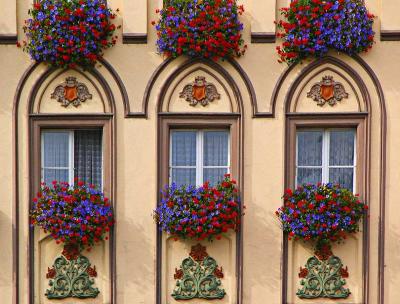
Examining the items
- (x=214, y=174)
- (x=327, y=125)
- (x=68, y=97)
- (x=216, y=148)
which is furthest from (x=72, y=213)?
(x=327, y=125)

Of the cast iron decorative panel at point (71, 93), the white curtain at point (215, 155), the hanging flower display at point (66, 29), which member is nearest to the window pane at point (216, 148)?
the white curtain at point (215, 155)

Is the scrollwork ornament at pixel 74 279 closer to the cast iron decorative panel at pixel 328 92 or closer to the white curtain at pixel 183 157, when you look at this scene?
the white curtain at pixel 183 157

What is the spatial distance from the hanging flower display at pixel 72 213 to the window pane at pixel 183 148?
1.30 m

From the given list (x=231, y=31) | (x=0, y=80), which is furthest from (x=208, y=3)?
(x=0, y=80)

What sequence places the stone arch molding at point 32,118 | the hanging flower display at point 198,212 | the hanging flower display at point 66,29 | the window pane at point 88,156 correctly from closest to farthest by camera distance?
1. the hanging flower display at point 198,212
2. the hanging flower display at point 66,29
3. the stone arch molding at point 32,118
4. the window pane at point 88,156

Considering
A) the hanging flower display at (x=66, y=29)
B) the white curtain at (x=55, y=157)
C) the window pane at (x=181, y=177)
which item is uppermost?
the hanging flower display at (x=66, y=29)

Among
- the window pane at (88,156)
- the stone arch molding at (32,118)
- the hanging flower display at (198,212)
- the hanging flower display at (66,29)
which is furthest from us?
the window pane at (88,156)

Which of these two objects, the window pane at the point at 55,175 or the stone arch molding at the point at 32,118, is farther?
the window pane at the point at 55,175

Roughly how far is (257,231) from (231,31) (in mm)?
3028

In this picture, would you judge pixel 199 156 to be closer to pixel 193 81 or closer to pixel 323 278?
pixel 193 81

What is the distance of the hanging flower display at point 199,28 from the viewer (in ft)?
38.1

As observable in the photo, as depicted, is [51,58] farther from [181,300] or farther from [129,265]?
[181,300]

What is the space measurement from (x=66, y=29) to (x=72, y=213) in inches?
107

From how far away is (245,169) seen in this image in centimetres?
1188
